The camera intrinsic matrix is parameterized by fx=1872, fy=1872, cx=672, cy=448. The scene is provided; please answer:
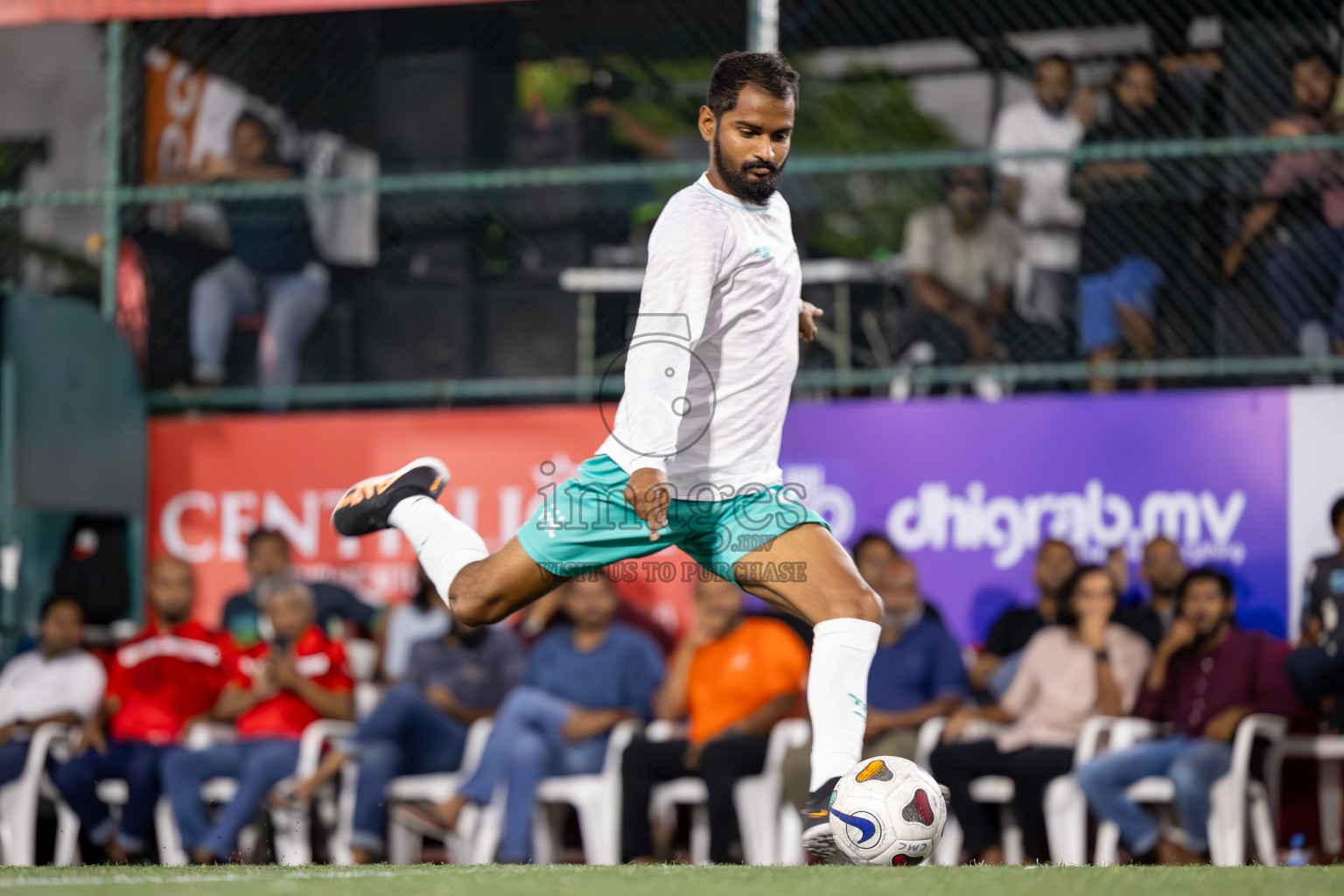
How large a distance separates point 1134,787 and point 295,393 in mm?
4621

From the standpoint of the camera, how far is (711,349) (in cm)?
483

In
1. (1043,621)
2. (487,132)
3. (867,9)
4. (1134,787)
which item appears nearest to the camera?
(1134,787)

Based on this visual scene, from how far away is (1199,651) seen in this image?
8.00 meters

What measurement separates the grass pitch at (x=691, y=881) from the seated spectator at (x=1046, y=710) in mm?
3259

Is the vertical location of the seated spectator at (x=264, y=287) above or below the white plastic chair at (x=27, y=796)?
above

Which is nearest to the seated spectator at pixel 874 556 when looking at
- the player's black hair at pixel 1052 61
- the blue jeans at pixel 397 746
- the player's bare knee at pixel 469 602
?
the blue jeans at pixel 397 746

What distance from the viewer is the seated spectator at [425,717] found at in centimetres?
823

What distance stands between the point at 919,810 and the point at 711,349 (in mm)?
1271

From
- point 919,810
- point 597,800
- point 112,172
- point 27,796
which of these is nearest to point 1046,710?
point 597,800

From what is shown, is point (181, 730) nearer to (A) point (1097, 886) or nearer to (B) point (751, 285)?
(B) point (751, 285)

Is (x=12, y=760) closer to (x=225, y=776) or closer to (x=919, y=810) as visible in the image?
(x=225, y=776)

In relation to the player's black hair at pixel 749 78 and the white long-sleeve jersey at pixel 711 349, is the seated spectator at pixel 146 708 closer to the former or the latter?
the white long-sleeve jersey at pixel 711 349

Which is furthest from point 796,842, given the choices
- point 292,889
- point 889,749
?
point 292,889

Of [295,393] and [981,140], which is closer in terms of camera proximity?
[295,393]
